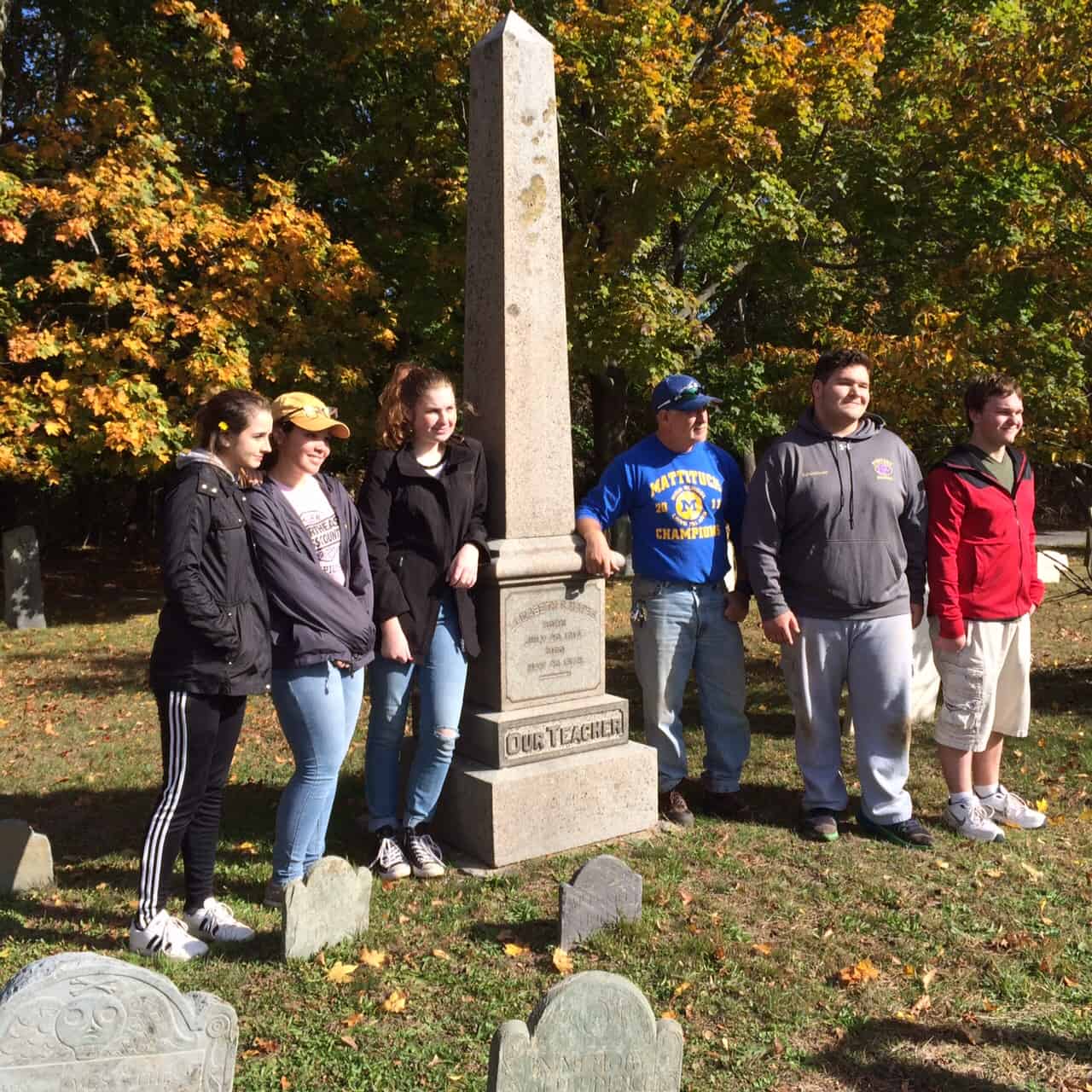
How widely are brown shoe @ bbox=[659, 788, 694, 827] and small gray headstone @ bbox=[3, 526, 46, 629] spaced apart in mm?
10542

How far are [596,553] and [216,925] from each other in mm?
2236

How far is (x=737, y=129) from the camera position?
12.0 m

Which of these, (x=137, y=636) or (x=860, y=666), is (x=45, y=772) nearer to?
(x=860, y=666)

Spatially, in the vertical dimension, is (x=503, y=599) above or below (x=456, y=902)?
above

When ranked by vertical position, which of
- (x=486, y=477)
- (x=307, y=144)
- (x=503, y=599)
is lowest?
(x=503, y=599)

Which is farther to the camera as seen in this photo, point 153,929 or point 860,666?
point 860,666

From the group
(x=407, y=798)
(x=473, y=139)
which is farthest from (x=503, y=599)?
(x=473, y=139)

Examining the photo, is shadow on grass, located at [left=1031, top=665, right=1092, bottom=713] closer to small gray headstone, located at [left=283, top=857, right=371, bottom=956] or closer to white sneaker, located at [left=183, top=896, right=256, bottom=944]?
small gray headstone, located at [left=283, top=857, right=371, bottom=956]

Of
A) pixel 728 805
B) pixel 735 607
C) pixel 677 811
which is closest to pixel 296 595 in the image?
pixel 735 607

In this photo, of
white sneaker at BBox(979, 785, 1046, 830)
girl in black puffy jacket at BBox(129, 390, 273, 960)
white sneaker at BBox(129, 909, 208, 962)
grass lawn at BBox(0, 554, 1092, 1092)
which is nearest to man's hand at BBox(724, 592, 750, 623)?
grass lawn at BBox(0, 554, 1092, 1092)

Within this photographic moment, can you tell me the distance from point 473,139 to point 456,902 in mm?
3428

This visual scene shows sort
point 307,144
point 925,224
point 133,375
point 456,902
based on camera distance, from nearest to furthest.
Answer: point 456,902, point 133,375, point 925,224, point 307,144

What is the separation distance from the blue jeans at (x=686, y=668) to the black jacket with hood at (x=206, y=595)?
1.99 metres

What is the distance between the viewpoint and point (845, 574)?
4742 mm
